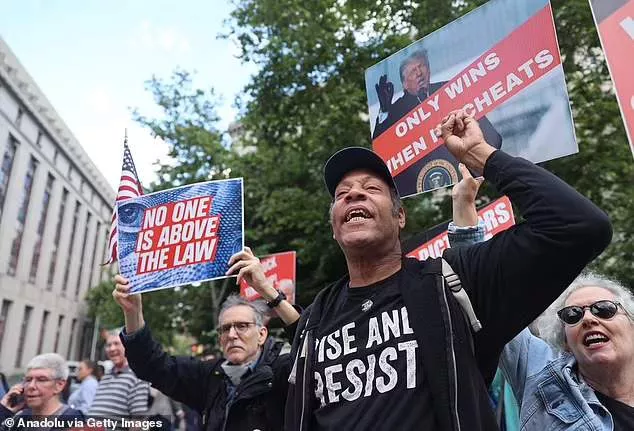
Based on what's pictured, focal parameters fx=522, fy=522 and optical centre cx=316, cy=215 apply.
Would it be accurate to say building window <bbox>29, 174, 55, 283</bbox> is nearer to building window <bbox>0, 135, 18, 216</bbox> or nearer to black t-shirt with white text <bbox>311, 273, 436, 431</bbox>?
building window <bbox>0, 135, 18, 216</bbox>

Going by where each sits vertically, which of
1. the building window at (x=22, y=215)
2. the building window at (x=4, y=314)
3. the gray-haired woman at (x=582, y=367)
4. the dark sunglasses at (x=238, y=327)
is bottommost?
the gray-haired woman at (x=582, y=367)

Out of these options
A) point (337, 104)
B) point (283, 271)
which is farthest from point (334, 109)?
point (283, 271)

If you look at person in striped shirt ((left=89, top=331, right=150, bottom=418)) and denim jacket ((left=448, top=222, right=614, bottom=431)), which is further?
person in striped shirt ((left=89, top=331, right=150, bottom=418))

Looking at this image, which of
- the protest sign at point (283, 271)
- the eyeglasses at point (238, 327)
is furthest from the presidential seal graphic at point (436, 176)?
the protest sign at point (283, 271)

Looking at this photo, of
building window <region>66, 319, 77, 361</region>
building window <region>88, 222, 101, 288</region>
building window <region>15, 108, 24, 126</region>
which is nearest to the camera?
building window <region>15, 108, 24, 126</region>

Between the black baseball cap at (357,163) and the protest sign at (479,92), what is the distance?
728 mm

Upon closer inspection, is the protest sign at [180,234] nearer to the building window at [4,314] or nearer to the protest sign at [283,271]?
the protest sign at [283,271]

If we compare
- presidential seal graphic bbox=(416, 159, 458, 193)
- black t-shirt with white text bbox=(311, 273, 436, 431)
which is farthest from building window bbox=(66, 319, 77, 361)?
Answer: black t-shirt with white text bbox=(311, 273, 436, 431)

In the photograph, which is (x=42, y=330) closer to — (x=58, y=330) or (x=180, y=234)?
(x=58, y=330)

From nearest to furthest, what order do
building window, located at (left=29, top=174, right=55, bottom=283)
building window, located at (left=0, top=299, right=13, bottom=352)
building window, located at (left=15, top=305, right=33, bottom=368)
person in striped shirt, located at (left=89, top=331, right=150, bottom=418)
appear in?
person in striped shirt, located at (left=89, top=331, right=150, bottom=418), building window, located at (left=0, top=299, right=13, bottom=352), building window, located at (left=15, top=305, right=33, bottom=368), building window, located at (left=29, top=174, right=55, bottom=283)

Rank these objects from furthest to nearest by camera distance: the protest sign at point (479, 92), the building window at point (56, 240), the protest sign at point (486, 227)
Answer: the building window at point (56, 240) → the protest sign at point (486, 227) → the protest sign at point (479, 92)

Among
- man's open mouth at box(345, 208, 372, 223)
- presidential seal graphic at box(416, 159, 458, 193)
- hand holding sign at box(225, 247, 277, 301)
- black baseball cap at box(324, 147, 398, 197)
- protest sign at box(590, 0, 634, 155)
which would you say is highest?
protest sign at box(590, 0, 634, 155)

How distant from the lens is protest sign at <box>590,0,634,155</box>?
212cm

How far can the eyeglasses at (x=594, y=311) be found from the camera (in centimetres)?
208
